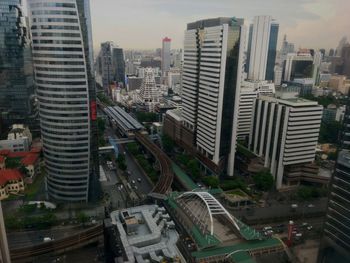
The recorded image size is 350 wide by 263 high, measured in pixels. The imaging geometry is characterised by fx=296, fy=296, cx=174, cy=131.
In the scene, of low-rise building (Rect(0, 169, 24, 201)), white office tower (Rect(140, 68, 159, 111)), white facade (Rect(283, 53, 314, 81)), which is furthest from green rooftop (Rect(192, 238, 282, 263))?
white facade (Rect(283, 53, 314, 81))

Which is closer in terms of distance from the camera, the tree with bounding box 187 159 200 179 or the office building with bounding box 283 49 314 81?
the tree with bounding box 187 159 200 179

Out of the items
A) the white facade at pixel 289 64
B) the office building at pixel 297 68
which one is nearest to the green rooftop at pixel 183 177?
the office building at pixel 297 68

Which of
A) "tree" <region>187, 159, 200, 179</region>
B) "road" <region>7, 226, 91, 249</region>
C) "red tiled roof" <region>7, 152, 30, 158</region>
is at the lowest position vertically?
"road" <region>7, 226, 91, 249</region>

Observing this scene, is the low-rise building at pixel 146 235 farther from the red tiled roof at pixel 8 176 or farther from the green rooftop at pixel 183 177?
the red tiled roof at pixel 8 176

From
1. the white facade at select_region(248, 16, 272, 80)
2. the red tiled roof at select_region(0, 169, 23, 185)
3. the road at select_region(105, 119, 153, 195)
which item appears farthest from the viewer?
the white facade at select_region(248, 16, 272, 80)

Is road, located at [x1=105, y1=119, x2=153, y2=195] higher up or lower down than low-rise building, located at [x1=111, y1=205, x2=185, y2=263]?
lower down

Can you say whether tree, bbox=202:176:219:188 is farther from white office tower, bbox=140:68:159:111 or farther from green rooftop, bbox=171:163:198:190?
white office tower, bbox=140:68:159:111

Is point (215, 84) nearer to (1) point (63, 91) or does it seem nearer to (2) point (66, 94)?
(2) point (66, 94)

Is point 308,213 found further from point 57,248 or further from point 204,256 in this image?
point 57,248

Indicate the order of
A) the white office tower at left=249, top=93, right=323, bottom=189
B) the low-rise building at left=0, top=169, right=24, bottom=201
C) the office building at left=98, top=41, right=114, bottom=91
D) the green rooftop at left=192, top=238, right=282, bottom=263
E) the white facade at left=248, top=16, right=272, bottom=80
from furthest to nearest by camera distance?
the office building at left=98, top=41, right=114, bottom=91
the white facade at left=248, top=16, right=272, bottom=80
the white office tower at left=249, top=93, right=323, bottom=189
the low-rise building at left=0, top=169, right=24, bottom=201
the green rooftop at left=192, top=238, right=282, bottom=263
